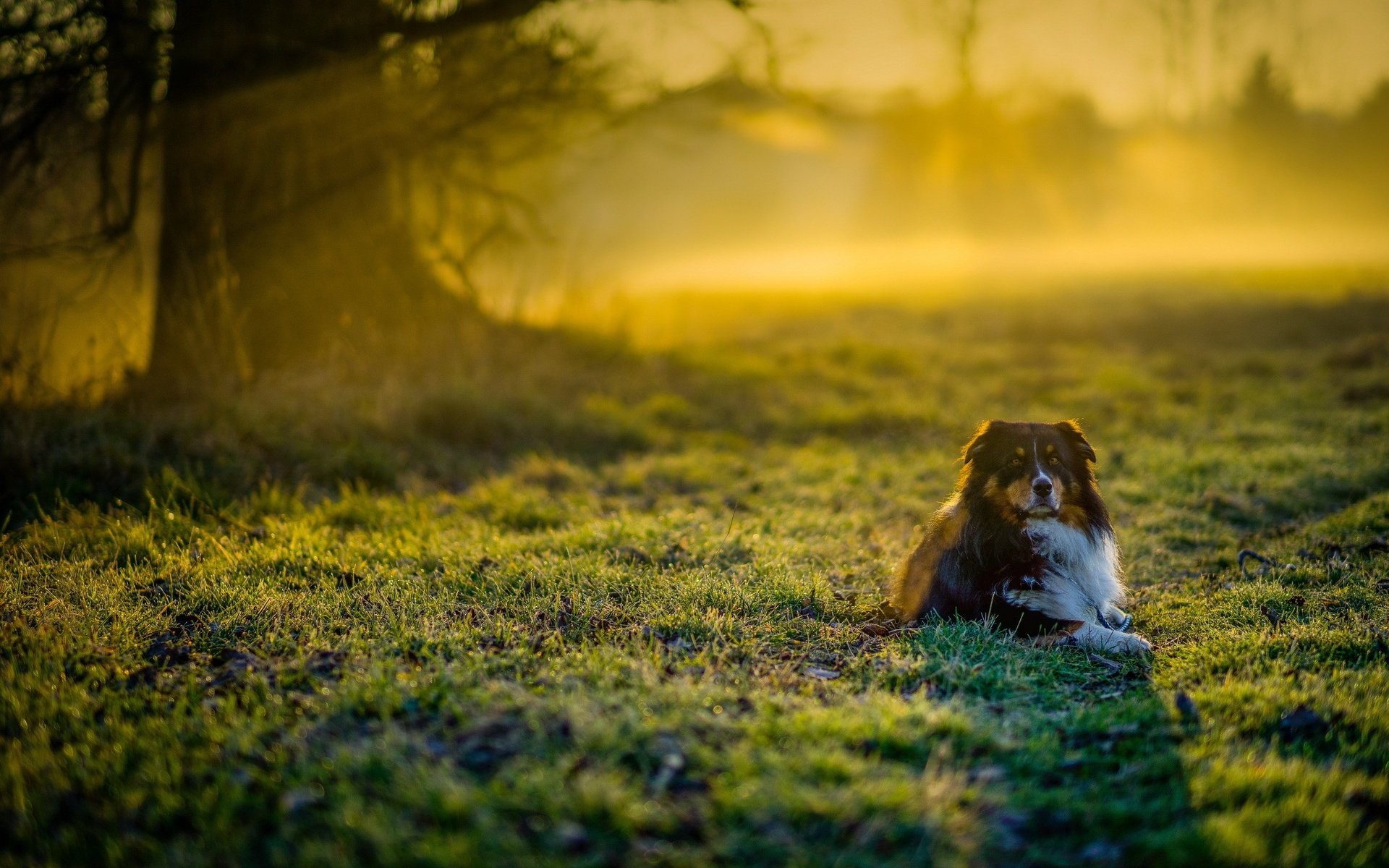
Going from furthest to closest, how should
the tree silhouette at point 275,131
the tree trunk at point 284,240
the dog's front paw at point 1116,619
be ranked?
the tree trunk at point 284,240 → the tree silhouette at point 275,131 → the dog's front paw at point 1116,619

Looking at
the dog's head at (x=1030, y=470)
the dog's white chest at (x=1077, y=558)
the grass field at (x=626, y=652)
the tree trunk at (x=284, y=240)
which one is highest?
the tree trunk at (x=284, y=240)

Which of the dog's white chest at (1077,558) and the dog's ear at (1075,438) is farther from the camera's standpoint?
the dog's ear at (1075,438)

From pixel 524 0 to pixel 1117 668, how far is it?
8202mm

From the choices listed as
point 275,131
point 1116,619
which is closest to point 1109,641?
point 1116,619

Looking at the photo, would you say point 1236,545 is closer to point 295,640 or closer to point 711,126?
point 295,640

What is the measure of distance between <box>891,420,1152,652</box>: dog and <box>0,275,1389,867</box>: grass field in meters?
0.20

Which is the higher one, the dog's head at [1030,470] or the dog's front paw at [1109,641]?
the dog's head at [1030,470]

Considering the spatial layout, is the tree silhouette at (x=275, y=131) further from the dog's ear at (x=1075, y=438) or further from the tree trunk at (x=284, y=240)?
the dog's ear at (x=1075, y=438)

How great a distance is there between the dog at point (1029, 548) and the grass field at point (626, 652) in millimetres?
205

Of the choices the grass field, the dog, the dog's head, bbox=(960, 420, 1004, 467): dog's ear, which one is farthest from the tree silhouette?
the dog

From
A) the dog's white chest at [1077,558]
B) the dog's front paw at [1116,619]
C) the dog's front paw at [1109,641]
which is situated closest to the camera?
the dog's front paw at [1109,641]

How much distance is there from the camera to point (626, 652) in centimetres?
460

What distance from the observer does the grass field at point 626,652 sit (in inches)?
121

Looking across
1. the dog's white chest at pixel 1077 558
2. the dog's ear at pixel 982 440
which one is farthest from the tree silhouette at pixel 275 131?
the dog's white chest at pixel 1077 558
